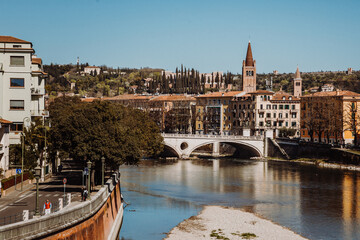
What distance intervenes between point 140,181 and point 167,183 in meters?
4.25

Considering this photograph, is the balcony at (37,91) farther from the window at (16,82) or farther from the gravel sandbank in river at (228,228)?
the gravel sandbank in river at (228,228)

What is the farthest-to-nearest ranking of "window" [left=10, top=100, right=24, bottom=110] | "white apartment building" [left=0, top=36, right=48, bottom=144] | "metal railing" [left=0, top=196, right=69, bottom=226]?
"window" [left=10, top=100, right=24, bottom=110]
"white apartment building" [left=0, top=36, right=48, bottom=144]
"metal railing" [left=0, top=196, right=69, bottom=226]

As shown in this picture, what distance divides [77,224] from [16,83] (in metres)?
31.8

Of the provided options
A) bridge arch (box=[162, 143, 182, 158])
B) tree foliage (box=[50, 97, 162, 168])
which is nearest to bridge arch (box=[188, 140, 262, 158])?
bridge arch (box=[162, 143, 182, 158])

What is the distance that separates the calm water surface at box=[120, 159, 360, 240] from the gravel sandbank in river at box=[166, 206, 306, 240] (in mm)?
1496

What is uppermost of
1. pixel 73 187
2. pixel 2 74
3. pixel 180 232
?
pixel 2 74

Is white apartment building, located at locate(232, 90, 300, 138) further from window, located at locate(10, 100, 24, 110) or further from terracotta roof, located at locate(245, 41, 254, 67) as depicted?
window, located at locate(10, 100, 24, 110)

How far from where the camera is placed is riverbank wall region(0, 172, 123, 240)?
26484 millimetres

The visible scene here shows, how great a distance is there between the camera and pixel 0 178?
50062mm

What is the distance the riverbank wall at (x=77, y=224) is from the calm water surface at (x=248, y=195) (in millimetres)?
4690

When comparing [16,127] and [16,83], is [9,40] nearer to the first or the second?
[16,83]

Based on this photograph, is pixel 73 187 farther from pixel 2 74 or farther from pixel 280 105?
pixel 280 105

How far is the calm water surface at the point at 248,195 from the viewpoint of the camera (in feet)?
179

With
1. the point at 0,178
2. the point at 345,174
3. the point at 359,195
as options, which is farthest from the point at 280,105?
the point at 0,178
